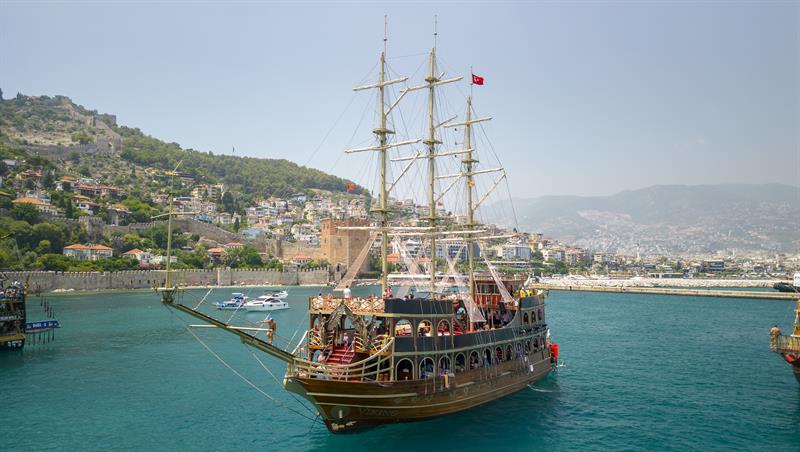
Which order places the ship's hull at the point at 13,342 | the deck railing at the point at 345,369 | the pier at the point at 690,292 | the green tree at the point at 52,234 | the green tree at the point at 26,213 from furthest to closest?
the pier at the point at 690,292, the green tree at the point at 26,213, the green tree at the point at 52,234, the ship's hull at the point at 13,342, the deck railing at the point at 345,369

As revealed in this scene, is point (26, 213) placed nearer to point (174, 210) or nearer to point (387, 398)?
point (174, 210)

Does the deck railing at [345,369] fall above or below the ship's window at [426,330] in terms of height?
below

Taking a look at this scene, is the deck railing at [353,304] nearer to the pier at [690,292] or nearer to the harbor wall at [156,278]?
the harbor wall at [156,278]

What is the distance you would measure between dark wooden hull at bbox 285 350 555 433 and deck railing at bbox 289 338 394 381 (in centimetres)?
29

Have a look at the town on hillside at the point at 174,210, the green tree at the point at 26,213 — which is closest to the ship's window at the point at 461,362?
the town on hillside at the point at 174,210

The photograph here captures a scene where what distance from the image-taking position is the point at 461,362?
59.7ft

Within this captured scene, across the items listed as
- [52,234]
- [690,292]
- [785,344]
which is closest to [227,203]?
[52,234]

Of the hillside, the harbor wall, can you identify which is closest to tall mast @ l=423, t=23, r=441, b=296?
the harbor wall

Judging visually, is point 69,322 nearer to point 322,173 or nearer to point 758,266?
point 322,173

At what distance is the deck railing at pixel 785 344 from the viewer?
66.4ft

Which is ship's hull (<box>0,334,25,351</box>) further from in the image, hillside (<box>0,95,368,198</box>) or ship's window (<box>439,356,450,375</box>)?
hillside (<box>0,95,368,198</box>)

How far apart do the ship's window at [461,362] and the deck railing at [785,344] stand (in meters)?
11.2

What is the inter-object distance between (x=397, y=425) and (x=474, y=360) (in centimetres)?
354

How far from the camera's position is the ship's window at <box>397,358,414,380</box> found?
1655cm
